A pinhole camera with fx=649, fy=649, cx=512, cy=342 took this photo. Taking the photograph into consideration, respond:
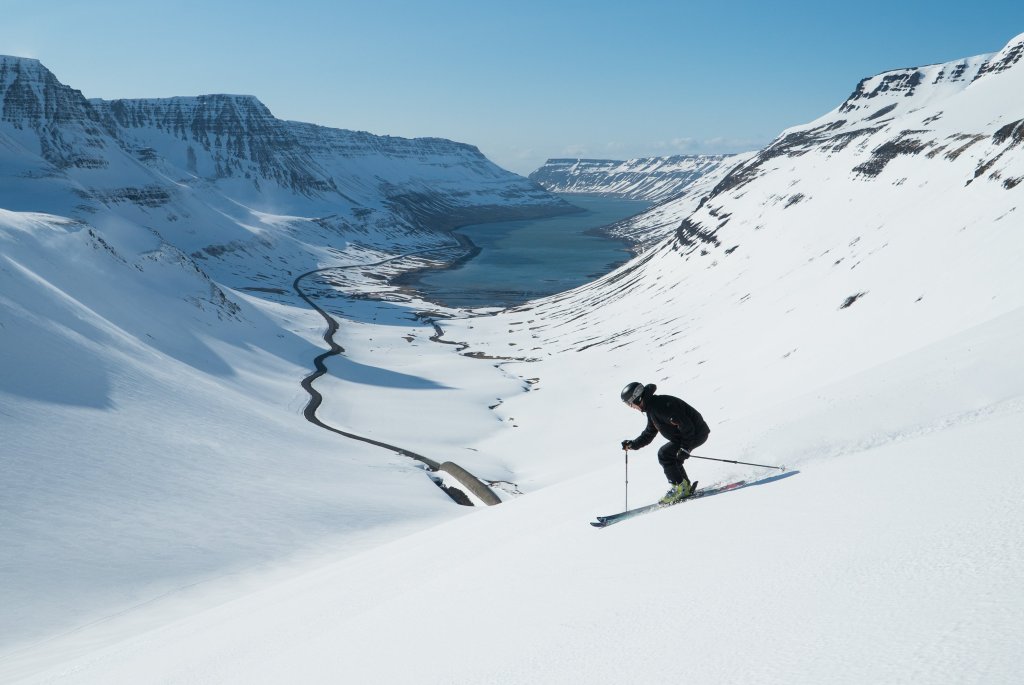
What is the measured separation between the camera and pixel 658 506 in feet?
32.4

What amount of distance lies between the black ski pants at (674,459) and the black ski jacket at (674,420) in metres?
0.02

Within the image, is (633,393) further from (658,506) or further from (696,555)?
(696,555)

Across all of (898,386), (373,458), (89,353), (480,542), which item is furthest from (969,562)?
(89,353)

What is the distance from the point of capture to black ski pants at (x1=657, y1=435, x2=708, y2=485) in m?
10.0

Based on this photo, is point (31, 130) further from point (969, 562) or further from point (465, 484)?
point (969, 562)

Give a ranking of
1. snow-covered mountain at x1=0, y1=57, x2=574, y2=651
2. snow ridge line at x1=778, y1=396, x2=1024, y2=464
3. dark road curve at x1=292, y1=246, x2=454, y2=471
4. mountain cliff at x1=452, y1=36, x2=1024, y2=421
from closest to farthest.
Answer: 1. snow ridge line at x1=778, y1=396, x2=1024, y2=464
2. snow-covered mountain at x1=0, y1=57, x2=574, y2=651
3. mountain cliff at x1=452, y1=36, x2=1024, y2=421
4. dark road curve at x1=292, y1=246, x2=454, y2=471

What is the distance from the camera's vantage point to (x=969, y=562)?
17.0 ft

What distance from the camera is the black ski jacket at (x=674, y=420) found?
10102 mm

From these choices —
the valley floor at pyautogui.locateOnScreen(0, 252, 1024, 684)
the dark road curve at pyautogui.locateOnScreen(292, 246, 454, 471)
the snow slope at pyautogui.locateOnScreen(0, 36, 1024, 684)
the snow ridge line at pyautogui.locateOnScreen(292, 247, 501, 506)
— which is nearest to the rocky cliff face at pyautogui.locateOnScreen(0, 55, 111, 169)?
the dark road curve at pyautogui.locateOnScreen(292, 246, 454, 471)

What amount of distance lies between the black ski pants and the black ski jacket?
2cm

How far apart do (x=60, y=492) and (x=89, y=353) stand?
20122 mm

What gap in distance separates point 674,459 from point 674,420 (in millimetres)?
599

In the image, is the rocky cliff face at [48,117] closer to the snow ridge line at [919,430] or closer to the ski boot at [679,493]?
the ski boot at [679,493]

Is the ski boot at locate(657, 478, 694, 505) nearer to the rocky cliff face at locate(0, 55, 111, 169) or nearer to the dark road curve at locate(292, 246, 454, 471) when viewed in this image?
the dark road curve at locate(292, 246, 454, 471)
